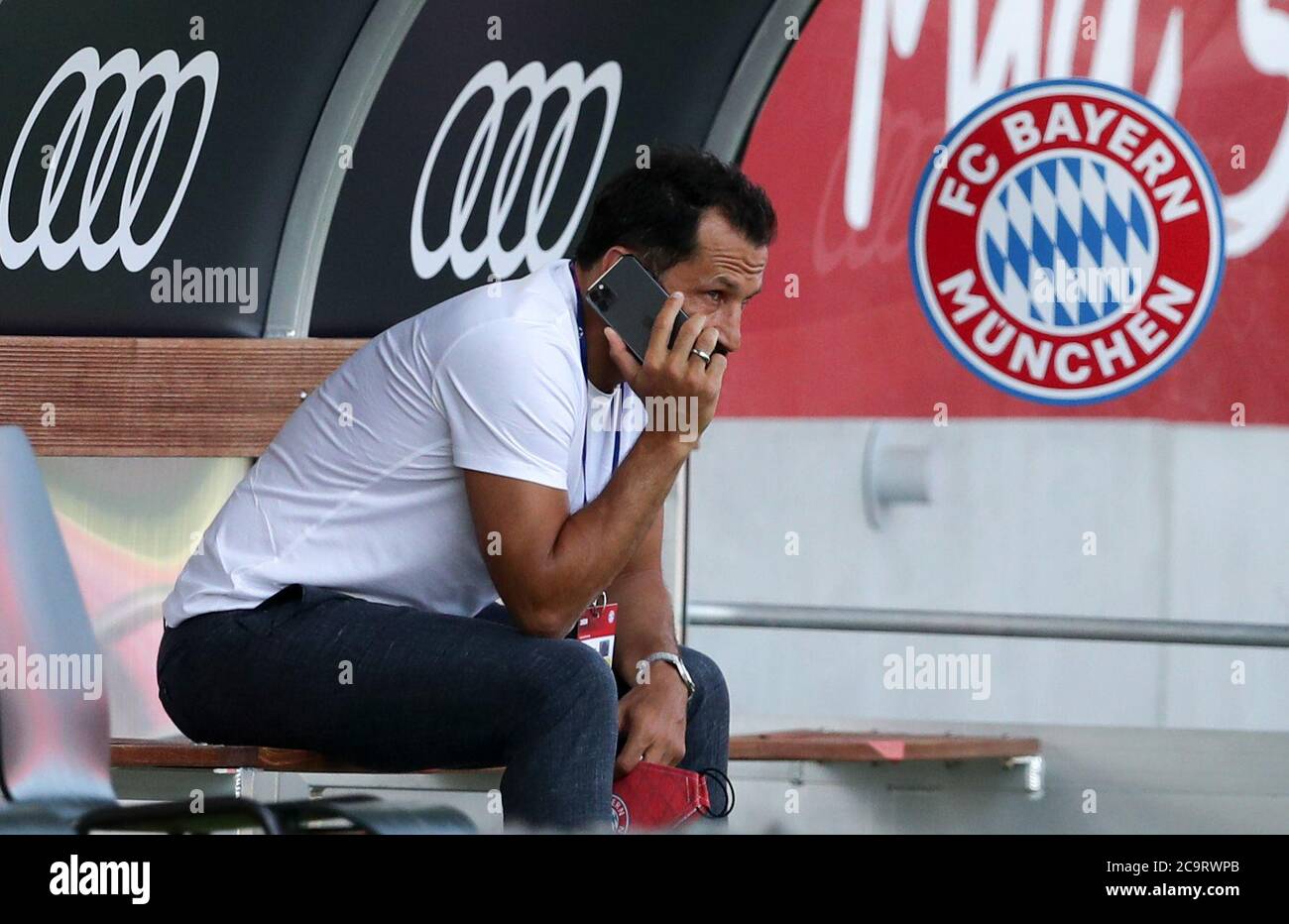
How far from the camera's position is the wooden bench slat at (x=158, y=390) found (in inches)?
119

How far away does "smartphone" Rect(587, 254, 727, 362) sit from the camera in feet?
7.78

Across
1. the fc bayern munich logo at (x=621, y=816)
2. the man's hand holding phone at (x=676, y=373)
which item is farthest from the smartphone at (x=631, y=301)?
the fc bayern munich logo at (x=621, y=816)

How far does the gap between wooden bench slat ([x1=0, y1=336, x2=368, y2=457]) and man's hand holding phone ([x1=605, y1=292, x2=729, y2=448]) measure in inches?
36.9

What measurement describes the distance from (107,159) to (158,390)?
1.53 feet

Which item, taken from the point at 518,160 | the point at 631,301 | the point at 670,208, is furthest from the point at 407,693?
the point at 518,160

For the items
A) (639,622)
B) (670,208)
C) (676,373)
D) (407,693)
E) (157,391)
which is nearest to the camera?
(407,693)

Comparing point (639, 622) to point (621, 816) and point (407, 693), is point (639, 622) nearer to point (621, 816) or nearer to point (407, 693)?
point (621, 816)

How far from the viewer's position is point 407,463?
235cm

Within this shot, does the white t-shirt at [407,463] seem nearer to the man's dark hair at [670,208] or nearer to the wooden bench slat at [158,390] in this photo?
the man's dark hair at [670,208]

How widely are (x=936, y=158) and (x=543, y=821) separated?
1.68 metres

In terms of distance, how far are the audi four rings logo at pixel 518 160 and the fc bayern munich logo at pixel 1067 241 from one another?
2.09 feet

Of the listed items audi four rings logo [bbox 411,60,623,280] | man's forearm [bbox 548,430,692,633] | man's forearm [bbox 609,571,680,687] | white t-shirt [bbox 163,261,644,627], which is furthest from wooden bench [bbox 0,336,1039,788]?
man's forearm [bbox 548,430,692,633]
